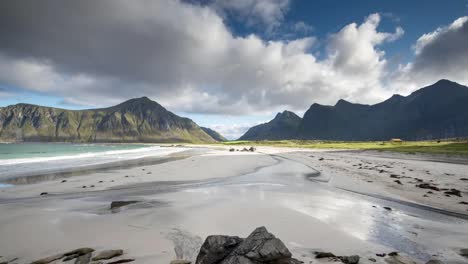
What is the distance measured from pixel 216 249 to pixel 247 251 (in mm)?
748

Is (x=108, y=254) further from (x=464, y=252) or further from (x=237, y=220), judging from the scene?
(x=464, y=252)

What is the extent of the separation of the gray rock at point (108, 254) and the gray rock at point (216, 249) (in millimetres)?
2334

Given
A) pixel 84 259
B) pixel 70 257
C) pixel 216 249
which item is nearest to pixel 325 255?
pixel 216 249

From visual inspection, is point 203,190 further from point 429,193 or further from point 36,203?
Answer: point 429,193

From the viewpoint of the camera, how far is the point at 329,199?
11.9 metres

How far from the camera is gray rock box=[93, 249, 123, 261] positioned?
17.4 ft

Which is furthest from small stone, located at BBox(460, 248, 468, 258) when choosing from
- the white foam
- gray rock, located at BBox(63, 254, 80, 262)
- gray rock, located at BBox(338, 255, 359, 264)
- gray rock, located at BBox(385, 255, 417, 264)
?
the white foam

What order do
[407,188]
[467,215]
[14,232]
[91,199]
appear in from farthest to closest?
[407,188]
[91,199]
[467,215]
[14,232]

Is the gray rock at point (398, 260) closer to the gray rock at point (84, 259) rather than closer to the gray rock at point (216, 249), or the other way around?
the gray rock at point (216, 249)

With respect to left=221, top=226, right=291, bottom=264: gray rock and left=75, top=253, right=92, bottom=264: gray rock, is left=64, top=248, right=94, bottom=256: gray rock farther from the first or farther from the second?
left=221, top=226, right=291, bottom=264: gray rock

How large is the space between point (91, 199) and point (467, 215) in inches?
723

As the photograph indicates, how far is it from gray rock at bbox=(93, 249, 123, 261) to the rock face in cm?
238

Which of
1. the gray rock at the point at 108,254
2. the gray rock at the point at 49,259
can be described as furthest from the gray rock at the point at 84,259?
the gray rock at the point at 49,259

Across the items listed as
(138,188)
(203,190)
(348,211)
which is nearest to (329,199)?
(348,211)
